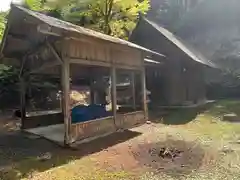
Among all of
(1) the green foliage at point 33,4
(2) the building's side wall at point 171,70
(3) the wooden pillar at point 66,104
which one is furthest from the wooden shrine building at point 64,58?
(1) the green foliage at point 33,4

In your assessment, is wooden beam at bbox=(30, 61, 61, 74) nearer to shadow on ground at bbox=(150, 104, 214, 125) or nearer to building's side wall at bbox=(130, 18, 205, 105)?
shadow on ground at bbox=(150, 104, 214, 125)

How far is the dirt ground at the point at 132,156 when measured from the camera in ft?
20.3

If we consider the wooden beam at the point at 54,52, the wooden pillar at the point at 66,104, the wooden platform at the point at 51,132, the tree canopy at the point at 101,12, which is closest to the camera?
the wooden pillar at the point at 66,104

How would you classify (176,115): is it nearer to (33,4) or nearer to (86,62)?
(86,62)

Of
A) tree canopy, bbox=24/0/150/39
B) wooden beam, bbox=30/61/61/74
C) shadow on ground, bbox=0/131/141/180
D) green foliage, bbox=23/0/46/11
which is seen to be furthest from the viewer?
tree canopy, bbox=24/0/150/39

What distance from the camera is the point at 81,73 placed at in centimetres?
1430

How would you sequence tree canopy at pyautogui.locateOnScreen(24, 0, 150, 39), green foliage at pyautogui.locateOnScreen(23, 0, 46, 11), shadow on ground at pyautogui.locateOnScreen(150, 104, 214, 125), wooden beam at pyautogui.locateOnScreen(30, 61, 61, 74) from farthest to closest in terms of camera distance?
tree canopy at pyautogui.locateOnScreen(24, 0, 150, 39)
green foliage at pyautogui.locateOnScreen(23, 0, 46, 11)
shadow on ground at pyautogui.locateOnScreen(150, 104, 214, 125)
wooden beam at pyautogui.locateOnScreen(30, 61, 61, 74)

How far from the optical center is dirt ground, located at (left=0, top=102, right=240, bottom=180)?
6.18 m

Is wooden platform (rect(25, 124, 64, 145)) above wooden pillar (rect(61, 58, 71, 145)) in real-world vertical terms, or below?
below

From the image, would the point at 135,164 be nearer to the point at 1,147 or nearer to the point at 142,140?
the point at 142,140

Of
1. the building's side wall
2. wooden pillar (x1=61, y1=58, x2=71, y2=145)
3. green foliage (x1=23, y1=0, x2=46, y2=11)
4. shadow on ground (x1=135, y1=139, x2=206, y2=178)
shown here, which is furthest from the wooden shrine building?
green foliage (x1=23, y1=0, x2=46, y2=11)

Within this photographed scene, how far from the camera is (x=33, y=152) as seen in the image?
8.02m

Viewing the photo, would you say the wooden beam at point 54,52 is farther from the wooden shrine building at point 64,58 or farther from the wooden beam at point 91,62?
the wooden beam at point 91,62

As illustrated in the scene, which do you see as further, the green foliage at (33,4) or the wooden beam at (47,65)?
the green foliage at (33,4)
